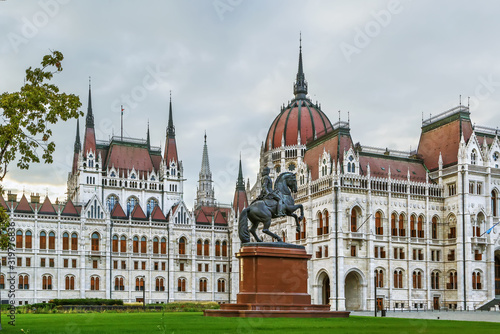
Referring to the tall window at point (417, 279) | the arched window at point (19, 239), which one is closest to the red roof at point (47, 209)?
the arched window at point (19, 239)

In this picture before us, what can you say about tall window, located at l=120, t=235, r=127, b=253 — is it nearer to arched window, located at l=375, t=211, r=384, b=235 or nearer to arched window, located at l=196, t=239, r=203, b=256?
arched window, located at l=196, t=239, r=203, b=256

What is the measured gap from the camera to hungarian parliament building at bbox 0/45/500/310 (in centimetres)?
7612

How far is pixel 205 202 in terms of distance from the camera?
466ft

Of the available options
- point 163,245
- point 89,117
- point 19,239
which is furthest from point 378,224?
point 89,117

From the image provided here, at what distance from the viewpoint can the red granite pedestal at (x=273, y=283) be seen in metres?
32.2

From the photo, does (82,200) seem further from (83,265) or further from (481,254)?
(481,254)

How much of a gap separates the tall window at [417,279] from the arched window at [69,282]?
1805 inches

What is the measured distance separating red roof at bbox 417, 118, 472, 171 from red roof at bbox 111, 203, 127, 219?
1687 inches

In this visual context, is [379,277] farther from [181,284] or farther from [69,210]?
[69,210]

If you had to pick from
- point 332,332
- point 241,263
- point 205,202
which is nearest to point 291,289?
point 241,263

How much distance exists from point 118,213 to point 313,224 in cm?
3218

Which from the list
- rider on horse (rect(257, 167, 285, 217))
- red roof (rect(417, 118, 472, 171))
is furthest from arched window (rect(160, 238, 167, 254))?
rider on horse (rect(257, 167, 285, 217))

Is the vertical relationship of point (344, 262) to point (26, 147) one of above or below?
below

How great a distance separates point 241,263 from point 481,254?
52.5 m
